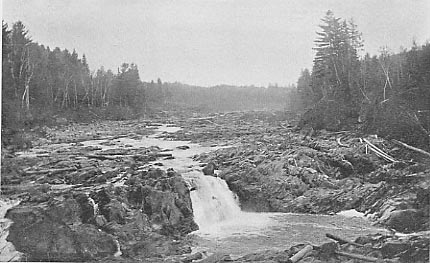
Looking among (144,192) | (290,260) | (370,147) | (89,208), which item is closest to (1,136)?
(89,208)

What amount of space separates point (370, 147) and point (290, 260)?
98cm

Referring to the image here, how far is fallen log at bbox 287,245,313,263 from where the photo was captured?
315cm

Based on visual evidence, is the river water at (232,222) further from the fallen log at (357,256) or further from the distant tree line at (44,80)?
the distant tree line at (44,80)

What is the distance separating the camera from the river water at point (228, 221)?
322 centimetres

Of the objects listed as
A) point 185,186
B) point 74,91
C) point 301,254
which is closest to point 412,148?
point 301,254

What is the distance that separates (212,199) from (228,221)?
0.65 ft

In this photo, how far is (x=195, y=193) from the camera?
345cm

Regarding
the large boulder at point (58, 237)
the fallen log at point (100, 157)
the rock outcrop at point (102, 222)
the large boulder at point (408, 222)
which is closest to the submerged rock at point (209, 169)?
the rock outcrop at point (102, 222)

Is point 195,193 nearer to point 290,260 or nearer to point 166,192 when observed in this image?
point 166,192

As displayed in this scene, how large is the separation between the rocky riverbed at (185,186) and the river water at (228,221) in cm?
4

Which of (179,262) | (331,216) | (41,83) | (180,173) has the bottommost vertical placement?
(179,262)

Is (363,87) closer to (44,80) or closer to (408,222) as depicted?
(408,222)

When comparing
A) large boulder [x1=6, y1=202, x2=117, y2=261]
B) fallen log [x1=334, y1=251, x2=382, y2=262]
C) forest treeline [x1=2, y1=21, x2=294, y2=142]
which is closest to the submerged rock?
forest treeline [x1=2, y1=21, x2=294, y2=142]

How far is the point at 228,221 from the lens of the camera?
3400 mm
